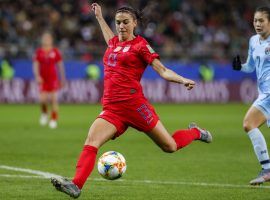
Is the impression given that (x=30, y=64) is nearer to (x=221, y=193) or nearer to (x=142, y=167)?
(x=142, y=167)

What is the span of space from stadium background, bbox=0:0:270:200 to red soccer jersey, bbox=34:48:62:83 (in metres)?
1.32

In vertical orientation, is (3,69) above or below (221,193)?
below

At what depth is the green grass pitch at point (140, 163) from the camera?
29.5ft

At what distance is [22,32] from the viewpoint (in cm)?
2867

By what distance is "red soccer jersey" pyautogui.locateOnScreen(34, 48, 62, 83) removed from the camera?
20.3m

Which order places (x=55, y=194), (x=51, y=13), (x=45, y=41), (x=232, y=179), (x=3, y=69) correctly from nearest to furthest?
(x=55, y=194)
(x=232, y=179)
(x=45, y=41)
(x=3, y=69)
(x=51, y=13)

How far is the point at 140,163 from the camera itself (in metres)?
12.1

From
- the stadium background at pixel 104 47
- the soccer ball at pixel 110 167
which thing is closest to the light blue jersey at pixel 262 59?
the soccer ball at pixel 110 167

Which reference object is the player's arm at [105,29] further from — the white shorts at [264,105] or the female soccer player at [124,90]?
the white shorts at [264,105]

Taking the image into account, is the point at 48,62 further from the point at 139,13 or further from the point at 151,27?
the point at 139,13

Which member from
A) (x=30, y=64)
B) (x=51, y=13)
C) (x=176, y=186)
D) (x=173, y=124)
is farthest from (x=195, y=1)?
(x=176, y=186)

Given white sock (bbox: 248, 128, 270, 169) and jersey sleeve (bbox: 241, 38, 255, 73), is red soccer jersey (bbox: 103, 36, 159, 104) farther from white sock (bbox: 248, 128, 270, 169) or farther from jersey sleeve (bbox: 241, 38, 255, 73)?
jersey sleeve (bbox: 241, 38, 255, 73)

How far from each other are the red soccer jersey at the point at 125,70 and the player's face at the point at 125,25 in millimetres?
79

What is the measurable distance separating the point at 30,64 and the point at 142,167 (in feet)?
55.2
